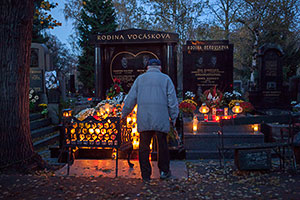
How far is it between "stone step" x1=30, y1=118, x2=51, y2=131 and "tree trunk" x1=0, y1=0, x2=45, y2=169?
427cm

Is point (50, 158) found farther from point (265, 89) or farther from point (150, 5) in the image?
point (150, 5)

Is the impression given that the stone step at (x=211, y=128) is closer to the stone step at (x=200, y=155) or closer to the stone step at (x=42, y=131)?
the stone step at (x=200, y=155)

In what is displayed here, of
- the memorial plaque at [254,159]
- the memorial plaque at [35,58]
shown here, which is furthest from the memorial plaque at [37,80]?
the memorial plaque at [254,159]

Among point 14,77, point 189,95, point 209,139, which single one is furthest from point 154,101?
point 189,95

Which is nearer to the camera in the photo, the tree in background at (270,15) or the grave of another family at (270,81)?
the grave of another family at (270,81)

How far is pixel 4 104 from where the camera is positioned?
4801mm

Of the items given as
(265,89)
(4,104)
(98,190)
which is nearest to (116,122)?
(98,190)

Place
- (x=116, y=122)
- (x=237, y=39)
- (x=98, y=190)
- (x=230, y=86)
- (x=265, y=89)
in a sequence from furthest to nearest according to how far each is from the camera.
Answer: (x=237, y=39) < (x=265, y=89) < (x=230, y=86) < (x=116, y=122) < (x=98, y=190)

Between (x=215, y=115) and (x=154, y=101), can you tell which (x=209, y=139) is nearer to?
(x=215, y=115)

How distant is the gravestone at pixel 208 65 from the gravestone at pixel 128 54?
3.96 ft

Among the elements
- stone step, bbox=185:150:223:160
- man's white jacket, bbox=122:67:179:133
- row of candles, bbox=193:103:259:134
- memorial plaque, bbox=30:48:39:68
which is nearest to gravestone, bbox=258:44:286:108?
row of candles, bbox=193:103:259:134

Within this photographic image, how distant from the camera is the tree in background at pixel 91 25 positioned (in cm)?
2753

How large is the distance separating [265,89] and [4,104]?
1160 centimetres

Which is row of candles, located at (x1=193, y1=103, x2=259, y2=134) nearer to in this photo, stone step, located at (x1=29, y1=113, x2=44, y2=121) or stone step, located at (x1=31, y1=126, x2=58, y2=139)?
stone step, located at (x1=31, y1=126, x2=58, y2=139)
